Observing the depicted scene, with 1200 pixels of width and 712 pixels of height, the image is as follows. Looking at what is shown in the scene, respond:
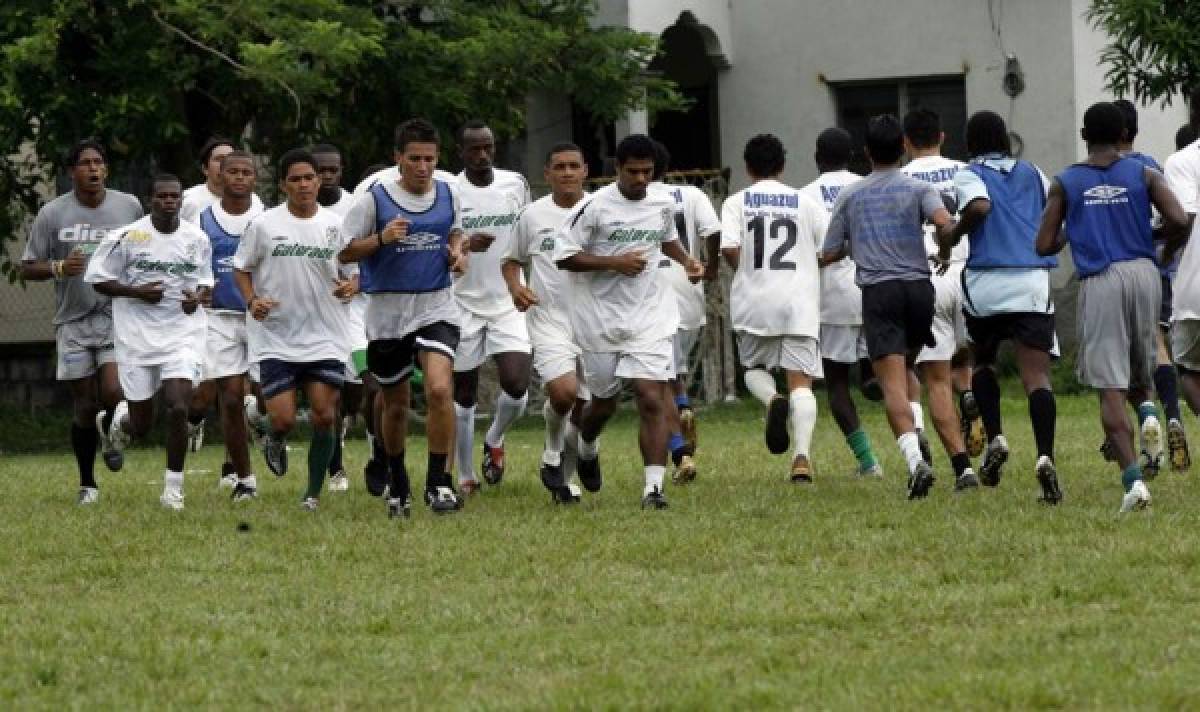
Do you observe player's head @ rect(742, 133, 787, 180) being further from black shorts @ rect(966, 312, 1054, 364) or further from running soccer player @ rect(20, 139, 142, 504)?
running soccer player @ rect(20, 139, 142, 504)

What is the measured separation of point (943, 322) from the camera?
16.1 metres

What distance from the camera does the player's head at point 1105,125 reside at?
12609mm

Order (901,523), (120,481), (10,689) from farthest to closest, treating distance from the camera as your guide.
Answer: (120,481) < (901,523) < (10,689)

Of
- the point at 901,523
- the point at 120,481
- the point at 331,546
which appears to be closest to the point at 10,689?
the point at 331,546

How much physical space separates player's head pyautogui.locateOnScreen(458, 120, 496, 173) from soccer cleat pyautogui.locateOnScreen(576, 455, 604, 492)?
1.87m

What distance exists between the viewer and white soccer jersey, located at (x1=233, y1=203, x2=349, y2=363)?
14758 mm

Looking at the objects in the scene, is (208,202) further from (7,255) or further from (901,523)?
(7,255)

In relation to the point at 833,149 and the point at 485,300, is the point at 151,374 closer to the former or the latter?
the point at 485,300

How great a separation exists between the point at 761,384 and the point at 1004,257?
2840mm

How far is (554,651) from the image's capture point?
9.18 meters

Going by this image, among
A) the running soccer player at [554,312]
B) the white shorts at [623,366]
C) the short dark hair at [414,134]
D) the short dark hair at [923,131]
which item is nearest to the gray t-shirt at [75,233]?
the running soccer player at [554,312]

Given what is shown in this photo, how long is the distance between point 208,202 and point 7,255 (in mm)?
11216

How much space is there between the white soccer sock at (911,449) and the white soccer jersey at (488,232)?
2.75m

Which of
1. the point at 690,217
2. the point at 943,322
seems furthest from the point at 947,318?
the point at 690,217
